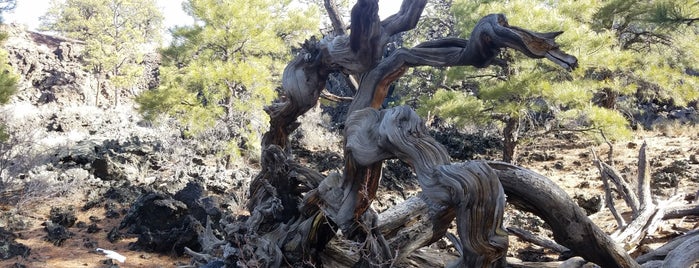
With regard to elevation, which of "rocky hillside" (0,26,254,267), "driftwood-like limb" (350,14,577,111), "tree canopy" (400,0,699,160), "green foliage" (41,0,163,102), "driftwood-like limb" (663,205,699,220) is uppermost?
"green foliage" (41,0,163,102)

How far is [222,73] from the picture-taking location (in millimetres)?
9734

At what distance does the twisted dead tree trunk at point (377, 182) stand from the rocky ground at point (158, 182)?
198cm

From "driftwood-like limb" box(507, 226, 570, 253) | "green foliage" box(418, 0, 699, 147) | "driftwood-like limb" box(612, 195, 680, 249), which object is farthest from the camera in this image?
"green foliage" box(418, 0, 699, 147)

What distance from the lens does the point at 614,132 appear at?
7.90 metres

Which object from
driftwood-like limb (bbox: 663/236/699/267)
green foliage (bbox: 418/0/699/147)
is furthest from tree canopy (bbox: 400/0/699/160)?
driftwood-like limb (bbox: 663/236/699/267)

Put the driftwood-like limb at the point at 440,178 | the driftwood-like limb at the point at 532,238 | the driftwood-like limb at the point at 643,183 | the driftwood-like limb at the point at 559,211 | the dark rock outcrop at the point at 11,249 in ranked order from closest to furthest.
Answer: the driftwood-like limb at the point at 440,178 < the driftwood-like limb at the point at 559,211 < the driftwood-like limb at the point at 532,238 < the dark rock outcrop at the point at 11,249 < the driftwood-like limb at the point at 643,183

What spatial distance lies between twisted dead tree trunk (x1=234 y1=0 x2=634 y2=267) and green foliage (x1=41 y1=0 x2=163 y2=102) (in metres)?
20.7

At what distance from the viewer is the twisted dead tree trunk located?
7.25 feet

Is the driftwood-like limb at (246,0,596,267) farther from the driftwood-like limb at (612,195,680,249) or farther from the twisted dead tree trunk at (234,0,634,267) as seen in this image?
the driftwood-like limb at (612,195,680,249)

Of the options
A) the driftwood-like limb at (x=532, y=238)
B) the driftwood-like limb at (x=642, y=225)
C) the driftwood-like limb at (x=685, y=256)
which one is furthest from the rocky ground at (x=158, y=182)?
the driftwood-like limb at (x=685, y=256)

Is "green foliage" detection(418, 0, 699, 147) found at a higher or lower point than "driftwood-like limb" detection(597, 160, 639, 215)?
higher

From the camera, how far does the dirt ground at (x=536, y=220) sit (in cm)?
512

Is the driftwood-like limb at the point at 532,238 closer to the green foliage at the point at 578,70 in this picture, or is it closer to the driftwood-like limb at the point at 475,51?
the driftwood-like limb at the point at 475,51

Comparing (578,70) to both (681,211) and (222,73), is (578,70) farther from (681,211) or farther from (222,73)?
(222,73)
